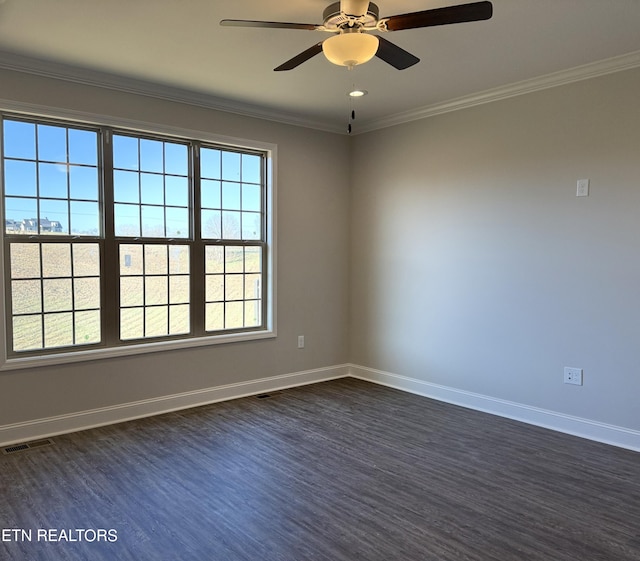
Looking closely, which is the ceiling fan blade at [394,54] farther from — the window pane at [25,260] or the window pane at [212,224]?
the window pane at [25,260]

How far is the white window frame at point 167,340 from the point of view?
3508 mm

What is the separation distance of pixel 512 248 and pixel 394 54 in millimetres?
2171

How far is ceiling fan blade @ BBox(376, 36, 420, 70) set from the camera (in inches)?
96.6

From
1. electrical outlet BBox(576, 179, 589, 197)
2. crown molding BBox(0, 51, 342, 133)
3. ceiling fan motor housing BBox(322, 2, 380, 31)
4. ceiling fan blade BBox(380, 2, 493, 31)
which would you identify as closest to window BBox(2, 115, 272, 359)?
crown molding BBox(0, 51, 342, 133)

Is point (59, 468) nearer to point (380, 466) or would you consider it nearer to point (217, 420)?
point (217, 420)

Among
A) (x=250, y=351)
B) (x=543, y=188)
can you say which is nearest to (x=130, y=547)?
(x=250, y=351)

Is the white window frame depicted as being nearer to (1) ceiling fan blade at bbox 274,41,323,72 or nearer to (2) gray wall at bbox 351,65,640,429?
(2) gray wall at bbox 351,65,640,429

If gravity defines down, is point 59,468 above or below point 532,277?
below

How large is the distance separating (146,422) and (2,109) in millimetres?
2510

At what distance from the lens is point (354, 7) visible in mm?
2361

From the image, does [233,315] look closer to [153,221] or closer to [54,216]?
[153,221]

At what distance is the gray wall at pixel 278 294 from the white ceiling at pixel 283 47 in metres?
→ 0.20

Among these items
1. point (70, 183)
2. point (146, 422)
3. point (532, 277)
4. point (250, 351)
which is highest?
point (70, 183)

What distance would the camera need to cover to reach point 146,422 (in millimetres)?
3963
